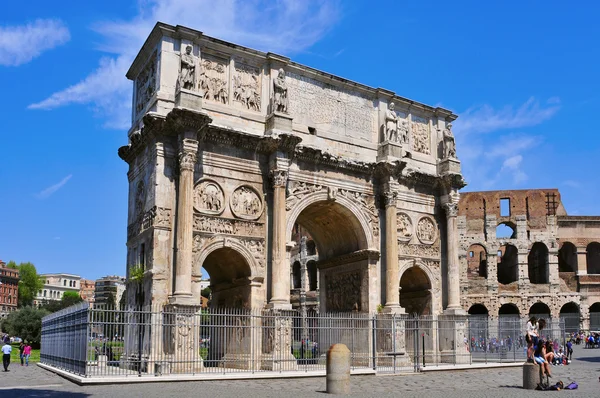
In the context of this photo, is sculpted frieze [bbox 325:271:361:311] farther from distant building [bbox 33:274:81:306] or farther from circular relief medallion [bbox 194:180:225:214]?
distant building [bbox 33:274:81:306]

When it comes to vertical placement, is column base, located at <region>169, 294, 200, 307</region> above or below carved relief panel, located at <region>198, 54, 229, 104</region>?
below

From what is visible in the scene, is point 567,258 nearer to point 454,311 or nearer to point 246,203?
point 454,311

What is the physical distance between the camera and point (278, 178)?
66.6 ft

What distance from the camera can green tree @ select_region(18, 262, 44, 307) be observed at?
100 metres

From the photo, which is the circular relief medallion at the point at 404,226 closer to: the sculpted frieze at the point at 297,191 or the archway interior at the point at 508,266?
the sculpted frieze at the point at 297,191

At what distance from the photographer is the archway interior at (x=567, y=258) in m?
47.8

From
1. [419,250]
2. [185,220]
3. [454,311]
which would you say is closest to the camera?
Answer: [185,220]

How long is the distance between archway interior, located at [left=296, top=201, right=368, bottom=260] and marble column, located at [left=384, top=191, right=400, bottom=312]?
2.84 ft

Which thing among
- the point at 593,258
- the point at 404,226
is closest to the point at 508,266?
the point at 593,258

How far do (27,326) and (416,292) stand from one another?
2733 centimetres

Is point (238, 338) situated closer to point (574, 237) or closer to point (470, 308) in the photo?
point (470, 308)

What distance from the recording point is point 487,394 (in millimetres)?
12562

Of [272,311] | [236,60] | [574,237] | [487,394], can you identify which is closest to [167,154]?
[236,60]

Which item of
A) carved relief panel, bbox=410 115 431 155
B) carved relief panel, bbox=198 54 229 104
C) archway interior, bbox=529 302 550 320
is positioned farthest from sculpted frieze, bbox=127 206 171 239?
archway interior, bbox=529 302 550 320
